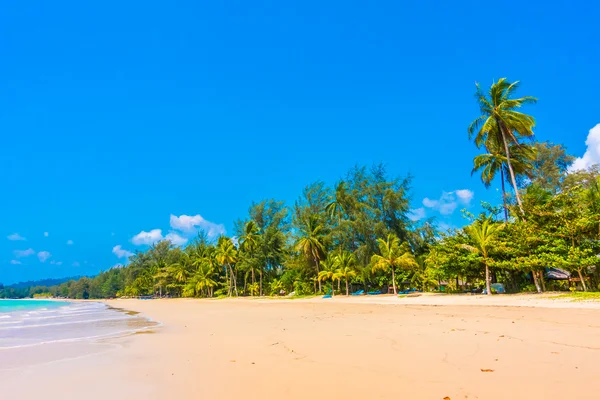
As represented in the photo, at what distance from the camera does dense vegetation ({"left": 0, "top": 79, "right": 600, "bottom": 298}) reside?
677 inches

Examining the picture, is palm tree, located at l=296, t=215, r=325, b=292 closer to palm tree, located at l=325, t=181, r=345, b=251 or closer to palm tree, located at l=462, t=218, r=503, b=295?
palm tree, located at l=325, t=181, r=345, b=251

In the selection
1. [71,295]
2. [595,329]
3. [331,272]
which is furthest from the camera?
[71,295]

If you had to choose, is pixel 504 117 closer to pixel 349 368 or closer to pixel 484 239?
pixel 484 239

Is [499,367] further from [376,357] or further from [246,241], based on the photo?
[246,241]

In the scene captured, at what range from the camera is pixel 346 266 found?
3191cm

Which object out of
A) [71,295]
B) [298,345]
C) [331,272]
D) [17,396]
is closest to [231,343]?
[298,345]

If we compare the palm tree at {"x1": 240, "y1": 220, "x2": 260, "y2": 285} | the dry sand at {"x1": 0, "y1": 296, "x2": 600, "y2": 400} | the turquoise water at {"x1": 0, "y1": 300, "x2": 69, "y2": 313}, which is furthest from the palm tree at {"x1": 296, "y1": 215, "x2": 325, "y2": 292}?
the turquoise water at {"x1": 0, "y1": 300, "x2": 69, "y2": 313}

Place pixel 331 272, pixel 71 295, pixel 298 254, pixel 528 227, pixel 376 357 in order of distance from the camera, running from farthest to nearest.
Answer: pixel 71 295 < pixel 298 254 < pixel 331 272 < pixel 528 227 < pixel 376 357

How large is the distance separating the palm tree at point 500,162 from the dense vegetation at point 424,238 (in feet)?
0.30

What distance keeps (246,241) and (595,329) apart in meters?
40.4

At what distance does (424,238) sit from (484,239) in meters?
16.5

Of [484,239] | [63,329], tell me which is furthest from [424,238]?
[63,329]

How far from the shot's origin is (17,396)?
14.6ft

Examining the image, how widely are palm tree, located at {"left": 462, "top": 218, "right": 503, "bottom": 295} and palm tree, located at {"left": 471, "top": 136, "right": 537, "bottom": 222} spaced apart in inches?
229
